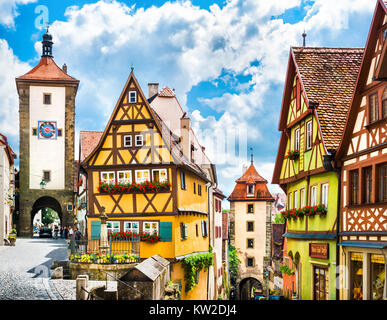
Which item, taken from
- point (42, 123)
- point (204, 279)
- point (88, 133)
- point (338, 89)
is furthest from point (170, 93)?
point (338, 89)

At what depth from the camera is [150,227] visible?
22906mm

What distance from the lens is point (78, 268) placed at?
18.7 metres

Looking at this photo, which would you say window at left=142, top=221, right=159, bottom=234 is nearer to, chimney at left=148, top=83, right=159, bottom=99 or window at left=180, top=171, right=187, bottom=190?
window at left=180, top=171, right=187, bottom=190

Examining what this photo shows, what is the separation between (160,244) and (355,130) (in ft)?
37.1

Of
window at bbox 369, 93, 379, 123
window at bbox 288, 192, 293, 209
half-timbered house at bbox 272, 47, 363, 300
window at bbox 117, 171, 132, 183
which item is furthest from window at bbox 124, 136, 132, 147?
window at bbox 369, 93, 379, 123

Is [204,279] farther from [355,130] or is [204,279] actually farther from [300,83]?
[355,130]

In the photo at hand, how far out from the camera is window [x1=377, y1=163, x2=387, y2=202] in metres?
12.3

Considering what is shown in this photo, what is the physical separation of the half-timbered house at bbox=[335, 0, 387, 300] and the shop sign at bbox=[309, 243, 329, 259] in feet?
3.17

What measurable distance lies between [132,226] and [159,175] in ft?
8.16

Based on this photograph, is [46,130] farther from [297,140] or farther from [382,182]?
[382,182]

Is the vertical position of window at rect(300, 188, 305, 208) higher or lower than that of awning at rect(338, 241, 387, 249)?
higher

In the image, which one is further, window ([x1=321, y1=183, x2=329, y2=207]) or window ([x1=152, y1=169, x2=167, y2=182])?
window ([x1=152, y1=169, x2=167, y2=182])

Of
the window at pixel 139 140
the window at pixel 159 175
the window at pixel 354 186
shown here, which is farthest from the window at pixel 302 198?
the window at pixel 139 140

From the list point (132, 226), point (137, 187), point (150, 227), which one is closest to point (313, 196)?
point (150, 227)
